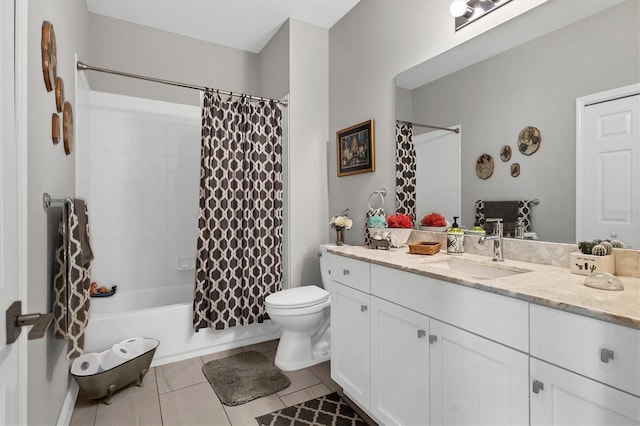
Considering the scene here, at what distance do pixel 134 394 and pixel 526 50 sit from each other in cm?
282

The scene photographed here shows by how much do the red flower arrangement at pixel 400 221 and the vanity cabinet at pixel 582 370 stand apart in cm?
113

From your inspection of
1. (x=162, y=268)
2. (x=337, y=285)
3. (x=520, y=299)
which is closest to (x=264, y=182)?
(x=337, y=285)

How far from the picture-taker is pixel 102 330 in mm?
2219

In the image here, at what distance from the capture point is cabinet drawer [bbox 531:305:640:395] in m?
0.78

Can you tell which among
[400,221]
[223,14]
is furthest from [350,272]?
[223,14]

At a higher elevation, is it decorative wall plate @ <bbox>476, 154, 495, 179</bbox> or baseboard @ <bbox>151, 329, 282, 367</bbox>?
decorative wall plate @ <bbox>476, 154, 495, 179</bbox>

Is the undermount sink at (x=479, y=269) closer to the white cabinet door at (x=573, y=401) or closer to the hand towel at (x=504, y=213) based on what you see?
the hand towel at (x=504, y=213)

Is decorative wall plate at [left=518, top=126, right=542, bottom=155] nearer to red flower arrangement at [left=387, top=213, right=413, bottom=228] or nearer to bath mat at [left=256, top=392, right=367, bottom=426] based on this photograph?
red flower arrangement at [left=387, top=213, right=413, bottom=228]

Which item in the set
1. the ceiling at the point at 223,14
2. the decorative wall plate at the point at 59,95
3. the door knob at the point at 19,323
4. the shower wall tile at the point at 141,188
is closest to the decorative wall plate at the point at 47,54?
the decorative wall plate at the point at 59,95

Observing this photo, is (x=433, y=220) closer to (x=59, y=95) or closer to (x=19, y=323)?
(x=19, y=323)

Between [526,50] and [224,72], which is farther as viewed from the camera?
[224,72]

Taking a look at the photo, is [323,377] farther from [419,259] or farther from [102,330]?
[102,330]

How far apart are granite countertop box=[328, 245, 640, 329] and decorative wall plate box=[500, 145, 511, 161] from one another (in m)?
0.49

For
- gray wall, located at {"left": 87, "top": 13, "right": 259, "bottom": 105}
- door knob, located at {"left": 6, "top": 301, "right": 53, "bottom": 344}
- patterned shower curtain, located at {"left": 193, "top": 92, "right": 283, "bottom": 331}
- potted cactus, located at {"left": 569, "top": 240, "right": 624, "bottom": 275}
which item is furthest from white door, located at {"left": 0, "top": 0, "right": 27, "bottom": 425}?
gray wall, located at {"left": 87, "top": 13, "right": 259, "bottom": 105}
